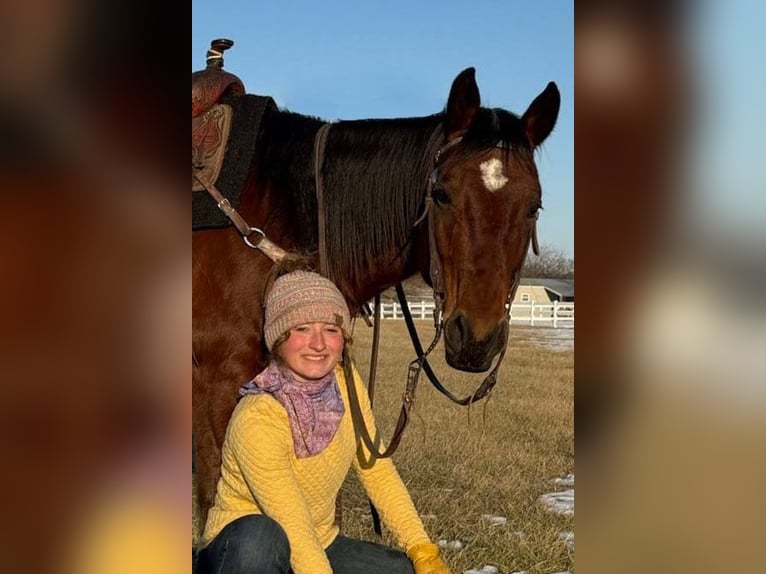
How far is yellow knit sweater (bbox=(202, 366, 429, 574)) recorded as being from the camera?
78.7 inches

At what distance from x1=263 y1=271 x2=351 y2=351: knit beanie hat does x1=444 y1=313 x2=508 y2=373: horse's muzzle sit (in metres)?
0.44

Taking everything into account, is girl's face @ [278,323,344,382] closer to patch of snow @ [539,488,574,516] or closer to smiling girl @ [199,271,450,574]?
smiling girl @ [199,271,450,574]

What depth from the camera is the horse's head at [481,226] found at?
8.27ft

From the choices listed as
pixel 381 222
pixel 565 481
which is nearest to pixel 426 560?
pixel 381 222

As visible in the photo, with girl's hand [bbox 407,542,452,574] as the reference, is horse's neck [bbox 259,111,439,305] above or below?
above

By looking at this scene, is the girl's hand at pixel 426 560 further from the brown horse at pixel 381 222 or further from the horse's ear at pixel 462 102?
the horse's ear at pixel 462 102

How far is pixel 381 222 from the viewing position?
3.01m

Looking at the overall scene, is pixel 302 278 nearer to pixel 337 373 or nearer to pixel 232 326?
pixel 337 373
